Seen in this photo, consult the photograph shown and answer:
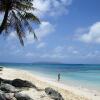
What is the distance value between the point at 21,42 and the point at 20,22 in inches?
54.0

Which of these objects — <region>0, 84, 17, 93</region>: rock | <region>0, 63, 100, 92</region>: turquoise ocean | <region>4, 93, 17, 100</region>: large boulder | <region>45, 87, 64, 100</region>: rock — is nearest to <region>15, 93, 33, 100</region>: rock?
<region>4, 93, 17, 100</region>: large boulder

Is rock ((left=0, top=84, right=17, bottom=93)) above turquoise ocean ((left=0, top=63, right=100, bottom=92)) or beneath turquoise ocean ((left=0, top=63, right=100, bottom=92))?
beneath

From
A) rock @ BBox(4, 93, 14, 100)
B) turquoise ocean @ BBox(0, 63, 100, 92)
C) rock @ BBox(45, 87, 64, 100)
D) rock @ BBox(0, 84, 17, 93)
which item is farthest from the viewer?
turquoise ocean @ BBox(0, 63, 100, 92)

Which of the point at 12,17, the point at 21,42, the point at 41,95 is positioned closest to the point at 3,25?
the point at 12,17

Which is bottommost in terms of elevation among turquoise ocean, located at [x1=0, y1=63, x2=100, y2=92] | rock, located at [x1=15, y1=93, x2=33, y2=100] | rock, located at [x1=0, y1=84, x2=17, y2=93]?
rock, located at [x1=15, y1=93, x2=33, y2=100]

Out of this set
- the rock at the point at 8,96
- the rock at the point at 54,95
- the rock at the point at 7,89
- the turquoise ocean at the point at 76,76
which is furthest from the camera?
the turquoise ocean at the point at 76,76

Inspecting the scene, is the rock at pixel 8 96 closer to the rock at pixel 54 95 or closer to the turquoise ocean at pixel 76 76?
the rock at pixel 54 95

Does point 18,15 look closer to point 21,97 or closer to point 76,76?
point 21,97

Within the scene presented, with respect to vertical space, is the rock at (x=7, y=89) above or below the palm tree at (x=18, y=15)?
below

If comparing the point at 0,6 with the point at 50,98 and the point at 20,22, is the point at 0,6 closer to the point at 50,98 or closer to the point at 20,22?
the point at 20,22

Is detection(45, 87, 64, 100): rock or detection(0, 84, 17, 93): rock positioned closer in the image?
detection(45, 87, 64, 100): rock

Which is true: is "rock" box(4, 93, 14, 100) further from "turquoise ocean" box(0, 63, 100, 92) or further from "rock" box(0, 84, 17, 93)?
"turquoise ocean" box(0, 63, 100, 92)

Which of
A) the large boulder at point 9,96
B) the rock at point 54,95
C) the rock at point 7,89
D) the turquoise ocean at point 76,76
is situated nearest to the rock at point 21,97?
the large boulder at point 9,96

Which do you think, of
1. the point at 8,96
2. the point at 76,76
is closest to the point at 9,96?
the point at 8,96
